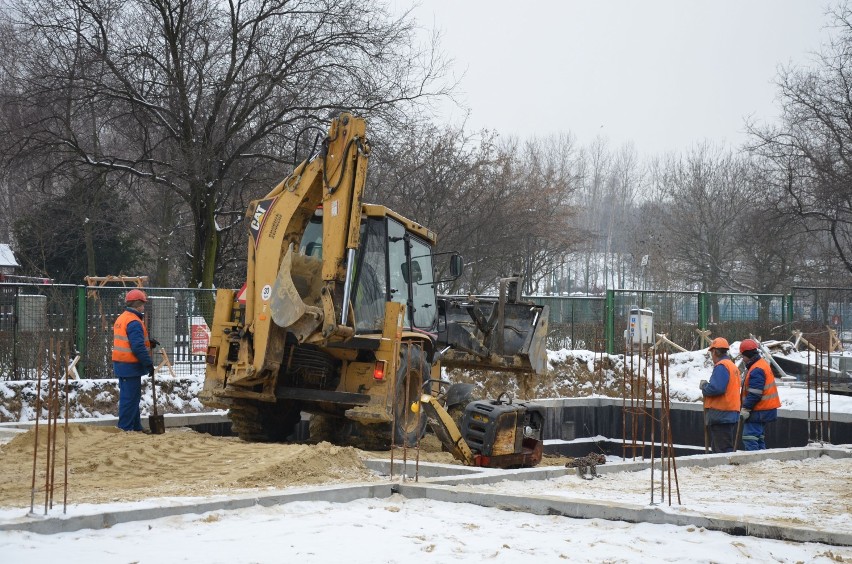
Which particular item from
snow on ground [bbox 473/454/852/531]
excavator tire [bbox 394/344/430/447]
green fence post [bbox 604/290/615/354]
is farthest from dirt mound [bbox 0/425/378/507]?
green fence post [bbox 604/290/615/354]

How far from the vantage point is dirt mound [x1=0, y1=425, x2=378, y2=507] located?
7642 millimetres

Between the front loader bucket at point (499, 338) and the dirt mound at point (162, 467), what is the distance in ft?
16.2

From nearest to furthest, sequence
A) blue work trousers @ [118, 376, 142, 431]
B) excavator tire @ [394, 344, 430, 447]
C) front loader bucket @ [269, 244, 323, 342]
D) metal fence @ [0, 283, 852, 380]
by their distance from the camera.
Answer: front loader bucket @ [269, 244, 323, 342], excavator tire @ [394, 344, 430, 447], blue work trousers @ [118, 376, 142, 431], metal fence @ [0, 283, 852, 380]

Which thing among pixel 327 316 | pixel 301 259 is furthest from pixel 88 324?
pixel 327 316

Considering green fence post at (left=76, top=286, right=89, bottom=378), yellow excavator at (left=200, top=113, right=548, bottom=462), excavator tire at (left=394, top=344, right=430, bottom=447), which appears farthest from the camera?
green fence post at (left=76, top=286, right=89, bottom=378)

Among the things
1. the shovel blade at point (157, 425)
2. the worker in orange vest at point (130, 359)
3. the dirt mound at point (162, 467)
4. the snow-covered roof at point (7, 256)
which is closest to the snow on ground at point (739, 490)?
the dirt mound at point (162, 467)

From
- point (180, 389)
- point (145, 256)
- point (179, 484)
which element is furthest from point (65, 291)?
point (145, 256)

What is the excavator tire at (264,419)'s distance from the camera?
39.2 feet

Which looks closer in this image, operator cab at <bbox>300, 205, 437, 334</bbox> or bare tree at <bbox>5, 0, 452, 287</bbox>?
operator cab at <bbox>300, 205, 437, 334</bbox>

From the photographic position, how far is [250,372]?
36.1ft

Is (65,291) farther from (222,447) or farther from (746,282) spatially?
(746,282)

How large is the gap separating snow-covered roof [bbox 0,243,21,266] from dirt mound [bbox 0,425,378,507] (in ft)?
92.2

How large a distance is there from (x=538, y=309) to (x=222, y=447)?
6.36m

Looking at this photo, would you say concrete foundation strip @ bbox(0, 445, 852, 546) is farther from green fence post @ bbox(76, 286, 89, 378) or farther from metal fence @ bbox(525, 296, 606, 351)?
metal fence @ bbox(525, 296, 606, 351)
